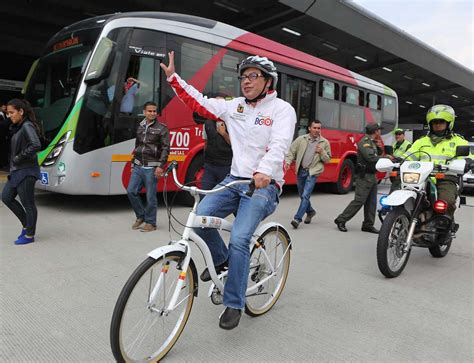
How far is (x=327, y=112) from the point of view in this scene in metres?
10.1

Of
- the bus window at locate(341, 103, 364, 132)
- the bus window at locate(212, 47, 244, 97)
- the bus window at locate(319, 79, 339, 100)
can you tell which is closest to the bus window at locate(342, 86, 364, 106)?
the bus window at locate(341, 103, 364, 132)

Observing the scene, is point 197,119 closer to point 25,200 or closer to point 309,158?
point 309,158

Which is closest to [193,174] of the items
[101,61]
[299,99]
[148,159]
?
[148,159]

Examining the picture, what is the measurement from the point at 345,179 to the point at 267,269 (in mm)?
8502

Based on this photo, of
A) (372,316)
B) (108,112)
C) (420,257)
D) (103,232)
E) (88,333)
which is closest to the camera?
(88,333)

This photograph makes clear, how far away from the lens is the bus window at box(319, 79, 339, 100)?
991 centimetres

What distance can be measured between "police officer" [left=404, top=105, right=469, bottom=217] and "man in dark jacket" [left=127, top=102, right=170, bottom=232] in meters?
3.18

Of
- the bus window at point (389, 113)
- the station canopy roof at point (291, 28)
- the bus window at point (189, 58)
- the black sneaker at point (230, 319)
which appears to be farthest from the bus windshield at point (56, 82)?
the bus window at point (389, 113)

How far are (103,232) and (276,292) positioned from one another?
297 centimetres

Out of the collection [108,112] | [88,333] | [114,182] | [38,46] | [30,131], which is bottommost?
[88,333]

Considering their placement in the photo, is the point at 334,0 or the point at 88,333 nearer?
the point at 88,333

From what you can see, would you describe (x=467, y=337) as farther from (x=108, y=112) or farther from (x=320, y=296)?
(x=108, y=112)

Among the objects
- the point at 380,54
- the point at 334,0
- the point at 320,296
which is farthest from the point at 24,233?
the point at 380,54

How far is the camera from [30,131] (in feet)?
14.8
